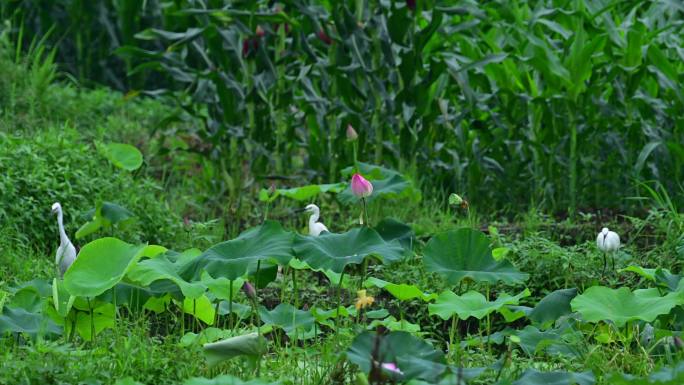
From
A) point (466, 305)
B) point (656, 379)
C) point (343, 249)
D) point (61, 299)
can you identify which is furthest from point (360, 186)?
point (656, 379)

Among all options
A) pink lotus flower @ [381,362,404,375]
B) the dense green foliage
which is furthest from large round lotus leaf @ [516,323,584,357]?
the dense green foliage

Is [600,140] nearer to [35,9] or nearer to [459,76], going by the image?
[459,76]

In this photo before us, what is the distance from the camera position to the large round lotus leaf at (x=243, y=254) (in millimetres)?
3320

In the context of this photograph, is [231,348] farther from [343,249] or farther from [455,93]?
[455,93]

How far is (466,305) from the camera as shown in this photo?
3.65 meters

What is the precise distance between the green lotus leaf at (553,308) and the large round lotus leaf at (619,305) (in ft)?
0.33

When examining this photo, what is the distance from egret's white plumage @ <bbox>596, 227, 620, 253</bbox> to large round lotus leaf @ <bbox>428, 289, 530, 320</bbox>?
774 millimetres

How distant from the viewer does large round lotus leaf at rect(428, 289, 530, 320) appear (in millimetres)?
3536

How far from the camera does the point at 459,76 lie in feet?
19.9

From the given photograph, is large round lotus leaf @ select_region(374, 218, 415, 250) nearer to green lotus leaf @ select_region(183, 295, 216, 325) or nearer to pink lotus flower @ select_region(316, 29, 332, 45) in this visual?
green lotus leaf @ select_region(183, 295, 216, 325)

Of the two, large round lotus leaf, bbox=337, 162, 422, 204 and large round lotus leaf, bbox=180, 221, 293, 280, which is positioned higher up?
large round lotus leaf, bbox=180, 221, 293, 280

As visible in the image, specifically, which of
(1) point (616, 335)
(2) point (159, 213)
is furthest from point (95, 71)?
(1) point (616, 335)

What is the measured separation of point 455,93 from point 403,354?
391 cm

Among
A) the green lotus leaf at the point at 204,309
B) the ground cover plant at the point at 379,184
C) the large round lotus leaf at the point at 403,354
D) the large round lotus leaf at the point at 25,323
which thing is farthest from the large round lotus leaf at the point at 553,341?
the large round lotus leaf at the point at 25,323
